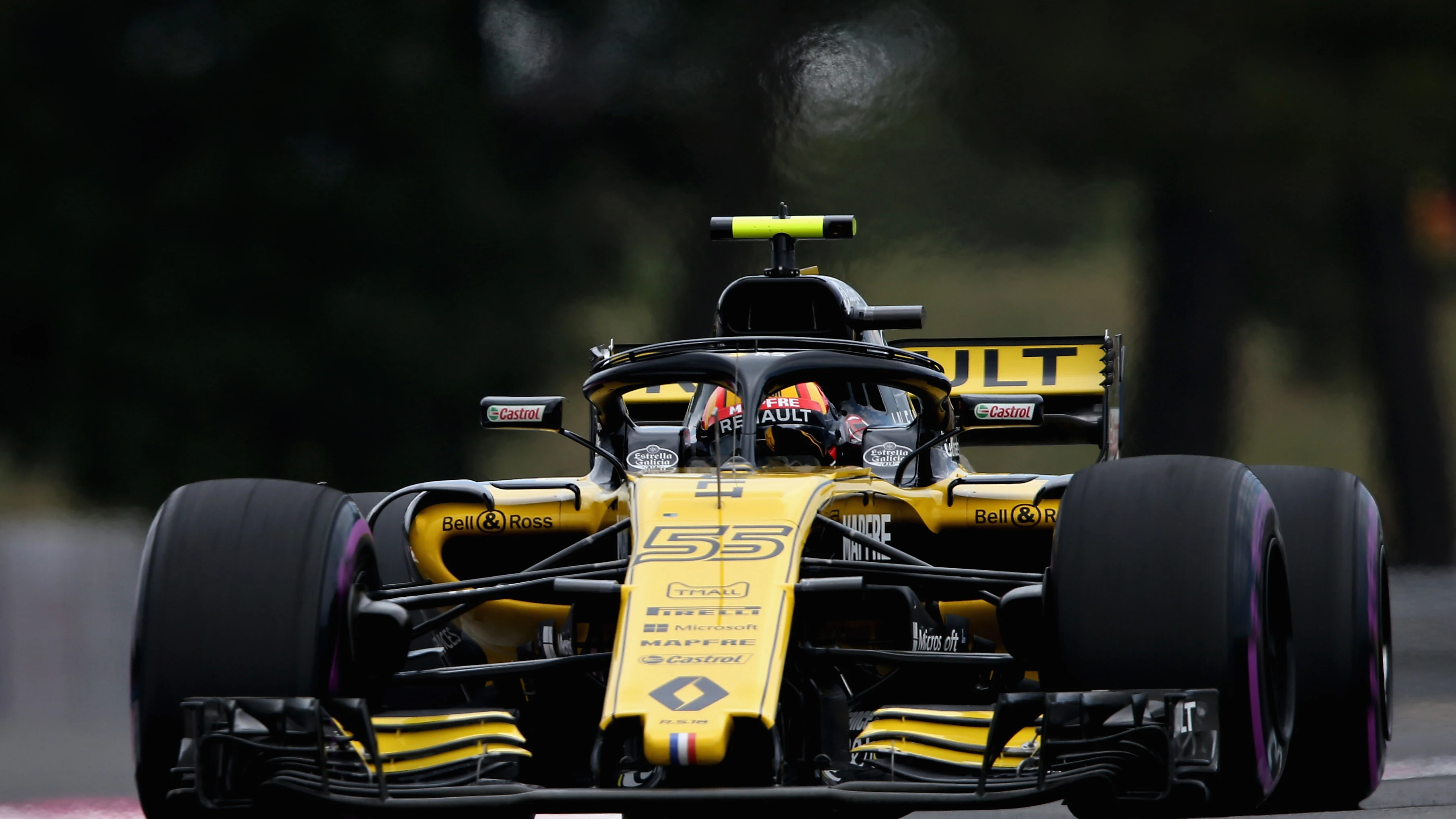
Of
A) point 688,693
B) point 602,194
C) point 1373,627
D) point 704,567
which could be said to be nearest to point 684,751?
point 688,693

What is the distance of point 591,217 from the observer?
12.5 metres

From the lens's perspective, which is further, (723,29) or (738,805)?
(723,29)

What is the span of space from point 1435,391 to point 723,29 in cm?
543

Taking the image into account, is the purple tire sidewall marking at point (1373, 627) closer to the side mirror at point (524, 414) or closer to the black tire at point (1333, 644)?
the black tire at point (1333, 644)

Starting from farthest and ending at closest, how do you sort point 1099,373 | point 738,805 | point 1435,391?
1. point 1435,391
2. point 1099,373
3. point 738,805

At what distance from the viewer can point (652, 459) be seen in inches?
241

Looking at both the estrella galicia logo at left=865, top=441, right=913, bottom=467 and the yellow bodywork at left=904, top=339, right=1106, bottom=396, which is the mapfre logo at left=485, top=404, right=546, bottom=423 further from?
the yellow bodywork at left=904, top=339, right=1106, bottom=396

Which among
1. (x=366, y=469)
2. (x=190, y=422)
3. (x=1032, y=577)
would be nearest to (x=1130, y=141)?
(x=366, y=469)

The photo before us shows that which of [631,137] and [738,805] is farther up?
[631,137]

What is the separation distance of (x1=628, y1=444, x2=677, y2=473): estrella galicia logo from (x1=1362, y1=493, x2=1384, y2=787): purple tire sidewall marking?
227cm

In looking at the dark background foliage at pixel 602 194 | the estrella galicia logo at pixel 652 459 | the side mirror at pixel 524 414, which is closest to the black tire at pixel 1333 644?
the estrella galicia logo at pixel 652 459

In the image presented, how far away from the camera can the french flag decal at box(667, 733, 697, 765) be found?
3.94 meters

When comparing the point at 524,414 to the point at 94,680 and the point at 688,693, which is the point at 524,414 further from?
the point at 94,680

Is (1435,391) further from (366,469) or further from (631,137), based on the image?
(366,469)
